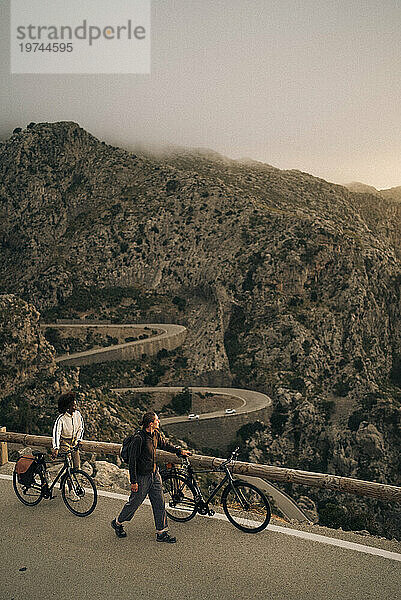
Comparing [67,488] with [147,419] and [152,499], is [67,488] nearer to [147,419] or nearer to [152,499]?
[152,499]

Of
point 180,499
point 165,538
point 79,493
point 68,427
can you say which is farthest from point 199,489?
point 68,427

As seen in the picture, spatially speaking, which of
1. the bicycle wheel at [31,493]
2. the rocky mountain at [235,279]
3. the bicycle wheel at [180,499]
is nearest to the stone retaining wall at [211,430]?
the rocky mountain at [235,279]

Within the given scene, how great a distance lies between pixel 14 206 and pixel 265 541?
115037mm

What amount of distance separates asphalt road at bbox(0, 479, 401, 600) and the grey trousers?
0.91 ft

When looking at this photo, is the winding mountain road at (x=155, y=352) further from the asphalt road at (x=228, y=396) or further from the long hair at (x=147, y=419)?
the long hair at (x=147, y=419)

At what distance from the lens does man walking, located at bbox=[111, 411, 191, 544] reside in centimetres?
735

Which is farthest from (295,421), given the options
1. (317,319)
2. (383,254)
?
(383,254)

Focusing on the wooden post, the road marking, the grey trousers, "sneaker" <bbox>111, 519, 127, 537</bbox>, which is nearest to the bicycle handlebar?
the grey trousers

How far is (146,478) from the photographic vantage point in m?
7.50

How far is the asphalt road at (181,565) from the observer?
616cm

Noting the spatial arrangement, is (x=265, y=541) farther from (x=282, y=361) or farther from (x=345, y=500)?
(x=282, y=361)

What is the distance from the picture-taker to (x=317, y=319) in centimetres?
8244

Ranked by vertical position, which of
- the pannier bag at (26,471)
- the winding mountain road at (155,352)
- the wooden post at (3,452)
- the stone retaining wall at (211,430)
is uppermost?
the pannier bag at (26,471)

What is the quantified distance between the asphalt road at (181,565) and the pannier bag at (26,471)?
67 cm
